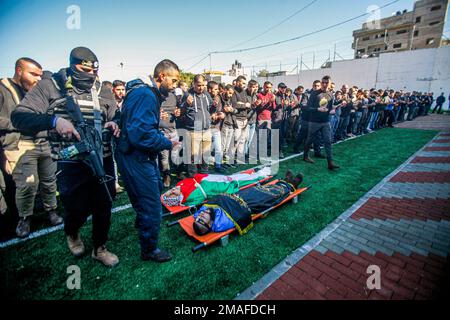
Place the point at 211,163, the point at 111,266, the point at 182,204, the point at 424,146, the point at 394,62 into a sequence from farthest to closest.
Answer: the point at 394,62
the point at 424,146
the point at 211,163
the point at 182,204
the point at 111,266

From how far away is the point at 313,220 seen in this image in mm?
3578

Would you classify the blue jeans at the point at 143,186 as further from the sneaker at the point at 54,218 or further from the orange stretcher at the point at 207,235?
the sneaker at the point at 54,218

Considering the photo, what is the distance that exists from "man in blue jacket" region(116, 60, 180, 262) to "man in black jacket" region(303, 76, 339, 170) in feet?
16.4

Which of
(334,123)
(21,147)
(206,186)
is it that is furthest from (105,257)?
(334,123)

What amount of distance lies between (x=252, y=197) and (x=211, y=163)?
3.52m

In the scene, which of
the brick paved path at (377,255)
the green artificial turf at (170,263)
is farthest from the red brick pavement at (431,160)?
the green artificial turf at (170,263)

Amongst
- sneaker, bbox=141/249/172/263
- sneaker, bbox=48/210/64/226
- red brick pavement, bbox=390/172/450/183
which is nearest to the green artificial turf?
sneaker, bbox=141/249/172/263

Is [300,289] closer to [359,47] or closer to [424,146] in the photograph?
[424,146]

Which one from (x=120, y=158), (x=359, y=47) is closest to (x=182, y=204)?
(x=120, y=158)

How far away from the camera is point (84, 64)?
2219mm

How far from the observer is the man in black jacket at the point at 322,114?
20.0 feet

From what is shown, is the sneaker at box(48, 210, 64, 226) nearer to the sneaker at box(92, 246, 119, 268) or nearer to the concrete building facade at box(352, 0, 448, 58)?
the sneaker at box(92, 246, 119, 268)

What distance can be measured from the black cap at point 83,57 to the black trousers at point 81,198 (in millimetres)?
1054

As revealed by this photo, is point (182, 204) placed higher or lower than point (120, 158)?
lower
